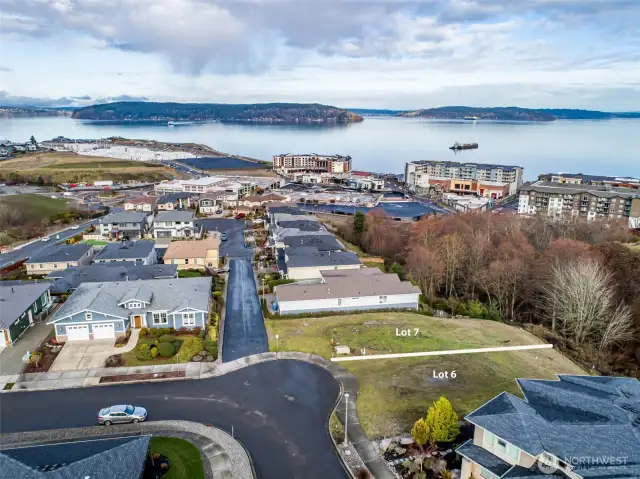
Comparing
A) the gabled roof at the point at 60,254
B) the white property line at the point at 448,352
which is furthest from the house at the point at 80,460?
the gabled roof at the point at 60,254

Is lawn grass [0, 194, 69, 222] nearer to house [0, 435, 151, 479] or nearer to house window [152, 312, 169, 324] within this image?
house window [152, 312, 169, 324]

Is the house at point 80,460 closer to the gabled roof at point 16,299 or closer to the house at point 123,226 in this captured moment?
the gabled roof at point 16,299

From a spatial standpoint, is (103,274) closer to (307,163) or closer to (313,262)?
(313,262)

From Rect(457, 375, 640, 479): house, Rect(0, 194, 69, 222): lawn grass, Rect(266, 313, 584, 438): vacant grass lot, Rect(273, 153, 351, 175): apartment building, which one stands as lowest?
Rect(266, 313, 584, 438): vacant grass lot

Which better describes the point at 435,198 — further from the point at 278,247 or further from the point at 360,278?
the point at 360,278

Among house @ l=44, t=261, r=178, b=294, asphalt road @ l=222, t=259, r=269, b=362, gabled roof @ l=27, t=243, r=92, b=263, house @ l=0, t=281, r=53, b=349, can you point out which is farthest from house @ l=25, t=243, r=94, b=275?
asphalt road @ l=222, t=259, r=269, b=362
